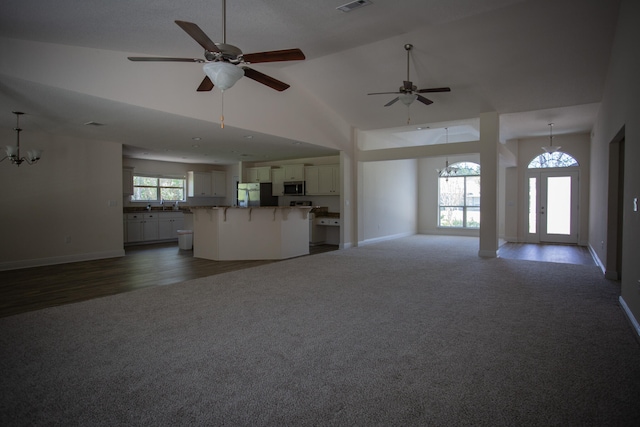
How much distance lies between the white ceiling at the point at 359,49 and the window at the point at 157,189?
3047mm

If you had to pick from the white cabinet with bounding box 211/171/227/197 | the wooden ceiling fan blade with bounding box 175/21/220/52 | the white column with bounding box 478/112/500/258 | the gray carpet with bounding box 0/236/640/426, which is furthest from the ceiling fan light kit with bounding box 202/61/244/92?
the white cabinet with bounding box 211/171/227/197

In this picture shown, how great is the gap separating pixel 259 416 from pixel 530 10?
17.4 ft

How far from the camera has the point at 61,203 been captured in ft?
22.0

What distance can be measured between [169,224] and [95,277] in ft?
15.9

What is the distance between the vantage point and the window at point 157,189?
1023 cm

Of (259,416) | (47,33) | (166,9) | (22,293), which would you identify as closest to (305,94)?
(166,9)

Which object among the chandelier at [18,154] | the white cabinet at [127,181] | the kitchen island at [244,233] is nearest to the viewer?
the chandelier at [18,154]

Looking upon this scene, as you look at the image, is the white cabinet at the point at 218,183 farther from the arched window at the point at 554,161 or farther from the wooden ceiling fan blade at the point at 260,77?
the arched window at the point at 554,161

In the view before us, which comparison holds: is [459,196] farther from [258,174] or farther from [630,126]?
[630,126]

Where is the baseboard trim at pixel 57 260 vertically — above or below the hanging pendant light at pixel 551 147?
below

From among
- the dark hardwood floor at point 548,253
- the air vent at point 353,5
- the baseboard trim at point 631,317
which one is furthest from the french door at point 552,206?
the air vent at point 353,5

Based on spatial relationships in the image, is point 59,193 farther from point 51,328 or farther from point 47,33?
point 51,328

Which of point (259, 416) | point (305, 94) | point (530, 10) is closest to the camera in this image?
point (259, 416)

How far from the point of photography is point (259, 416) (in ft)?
6.18
